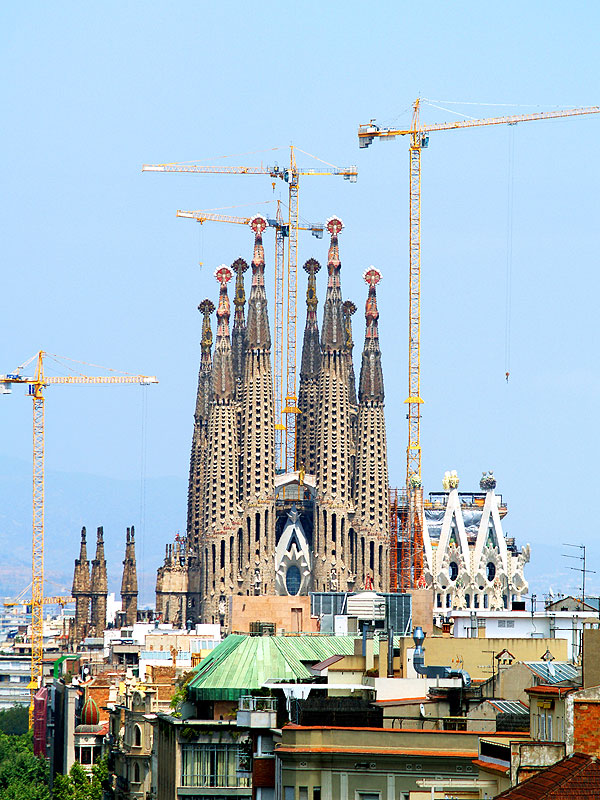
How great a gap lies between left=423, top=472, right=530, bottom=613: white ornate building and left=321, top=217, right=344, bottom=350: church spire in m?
17.4

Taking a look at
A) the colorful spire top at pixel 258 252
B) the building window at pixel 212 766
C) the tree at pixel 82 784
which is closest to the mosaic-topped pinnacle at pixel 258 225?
the colorful spire top at pixel 258 252

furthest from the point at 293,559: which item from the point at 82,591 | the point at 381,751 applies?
the point at 381,751

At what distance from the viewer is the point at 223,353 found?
176 meters

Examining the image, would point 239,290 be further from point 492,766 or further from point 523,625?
point 492,766

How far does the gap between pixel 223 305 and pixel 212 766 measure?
13519cm

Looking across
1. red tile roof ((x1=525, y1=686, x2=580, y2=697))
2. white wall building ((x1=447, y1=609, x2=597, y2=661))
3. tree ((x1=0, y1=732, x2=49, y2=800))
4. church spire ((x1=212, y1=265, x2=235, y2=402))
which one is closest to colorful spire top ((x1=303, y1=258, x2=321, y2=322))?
church spire ((x1=212, y1=265, x2=235, y2=402))

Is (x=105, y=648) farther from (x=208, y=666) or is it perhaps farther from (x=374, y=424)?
(x=208, y=666)

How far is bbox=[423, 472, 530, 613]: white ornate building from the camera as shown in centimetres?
17412

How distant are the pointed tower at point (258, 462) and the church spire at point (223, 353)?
2.61 metres

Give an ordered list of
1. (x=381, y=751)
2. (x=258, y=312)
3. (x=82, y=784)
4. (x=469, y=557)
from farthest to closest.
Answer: (x=469, y=557)
(x=258, y=312)
(x=82, y=784)
(x=381, y=751)

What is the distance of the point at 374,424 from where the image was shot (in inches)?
6875

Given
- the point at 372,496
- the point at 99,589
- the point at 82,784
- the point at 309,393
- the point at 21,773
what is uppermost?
the point at 309,393

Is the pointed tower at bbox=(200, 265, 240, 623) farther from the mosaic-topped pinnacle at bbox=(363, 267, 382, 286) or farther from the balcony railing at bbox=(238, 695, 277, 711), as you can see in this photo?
the balcony railing at bbox=(238, 695, 277, 711)

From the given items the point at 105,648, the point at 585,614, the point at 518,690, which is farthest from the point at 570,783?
the point at 105,648
